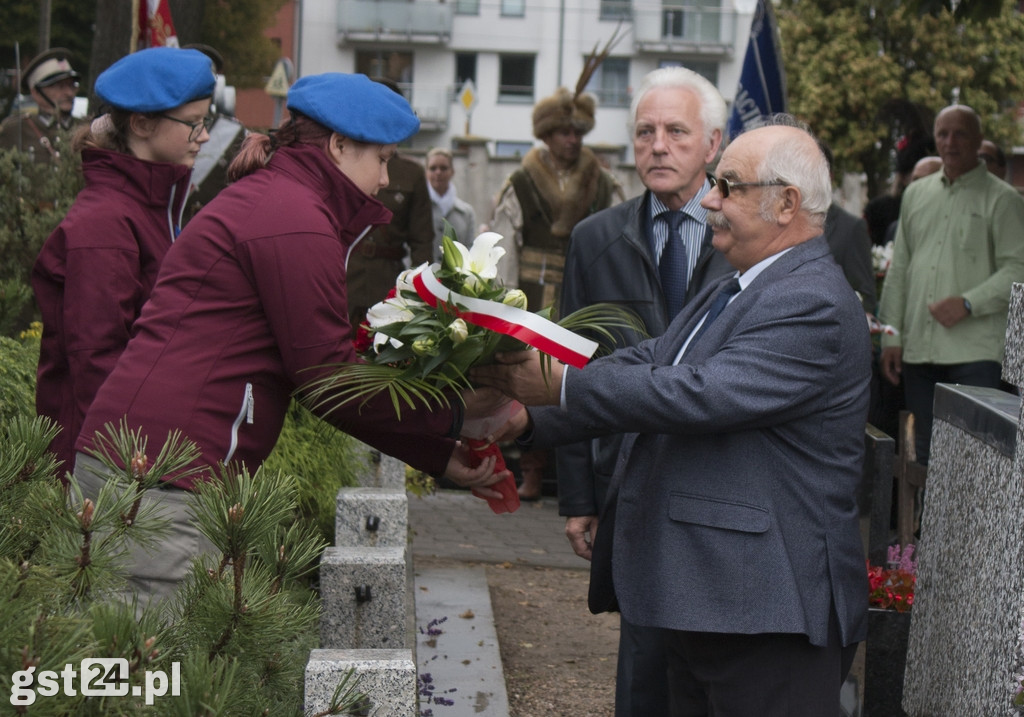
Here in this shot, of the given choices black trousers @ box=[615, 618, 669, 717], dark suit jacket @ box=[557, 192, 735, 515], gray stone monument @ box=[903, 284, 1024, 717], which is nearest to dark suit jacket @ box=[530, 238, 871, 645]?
gray stone monument @ box=[903, 284, 1024, 717]

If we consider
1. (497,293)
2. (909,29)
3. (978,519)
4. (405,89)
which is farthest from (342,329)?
(405,89)

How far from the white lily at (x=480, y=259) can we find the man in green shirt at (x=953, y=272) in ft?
14.3

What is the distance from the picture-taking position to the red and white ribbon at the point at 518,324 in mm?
3209

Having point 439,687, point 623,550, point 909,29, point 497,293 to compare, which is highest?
point 909,29

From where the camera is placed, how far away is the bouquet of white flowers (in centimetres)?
318

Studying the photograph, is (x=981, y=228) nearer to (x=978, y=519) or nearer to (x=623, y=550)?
(x=978, y=519)

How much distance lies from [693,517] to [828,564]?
330 millimetres

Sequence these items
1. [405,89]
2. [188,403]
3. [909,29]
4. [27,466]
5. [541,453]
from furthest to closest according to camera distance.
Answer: [405,89]
[909,29]
[541,453]
[188,403]
[27,466]

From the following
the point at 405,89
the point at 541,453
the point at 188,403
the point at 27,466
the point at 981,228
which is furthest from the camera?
the point at 405,89

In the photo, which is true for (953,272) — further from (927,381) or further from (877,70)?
(877,70)

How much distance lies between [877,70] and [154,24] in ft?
122

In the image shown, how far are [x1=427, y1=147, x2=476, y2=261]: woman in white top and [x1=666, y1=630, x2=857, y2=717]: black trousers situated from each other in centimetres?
1031

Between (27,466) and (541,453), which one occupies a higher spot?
(27,466)

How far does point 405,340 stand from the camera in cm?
326
